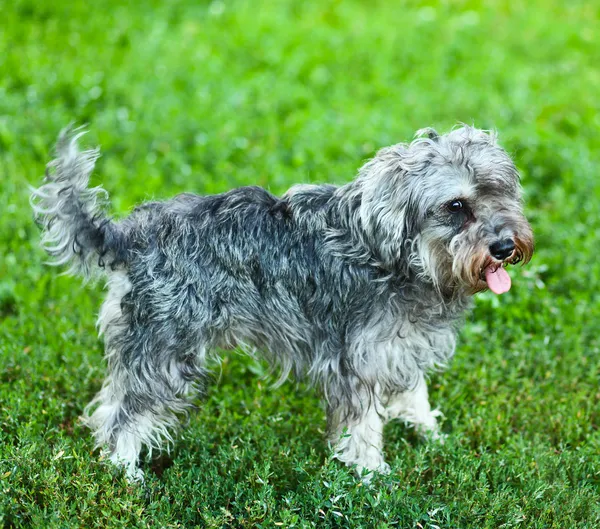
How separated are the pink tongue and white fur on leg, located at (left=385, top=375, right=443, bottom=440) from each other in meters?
1.04

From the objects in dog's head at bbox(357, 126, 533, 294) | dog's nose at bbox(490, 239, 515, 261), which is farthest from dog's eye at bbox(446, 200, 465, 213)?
dog's nose at bbox(490, 239, 515, 261)

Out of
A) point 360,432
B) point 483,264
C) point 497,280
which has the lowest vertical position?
point 360,432

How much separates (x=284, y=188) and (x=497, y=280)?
3.19 m

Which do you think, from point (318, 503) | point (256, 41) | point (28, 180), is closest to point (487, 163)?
point (318, 503)

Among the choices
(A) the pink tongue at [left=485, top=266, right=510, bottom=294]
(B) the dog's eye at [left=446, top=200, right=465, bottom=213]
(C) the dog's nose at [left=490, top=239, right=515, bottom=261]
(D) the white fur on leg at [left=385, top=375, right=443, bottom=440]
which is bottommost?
(D) the white fur on leg at [left=385, top=375, right=443, bottom=440]

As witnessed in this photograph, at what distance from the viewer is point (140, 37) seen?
9.07 meters

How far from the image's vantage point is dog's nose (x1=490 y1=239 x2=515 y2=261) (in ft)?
12.0

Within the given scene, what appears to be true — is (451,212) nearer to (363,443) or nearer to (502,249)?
(502,249)

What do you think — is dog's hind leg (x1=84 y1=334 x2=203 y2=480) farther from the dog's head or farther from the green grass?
the dog's head

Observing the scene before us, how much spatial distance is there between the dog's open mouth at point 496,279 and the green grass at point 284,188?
3.49 ft

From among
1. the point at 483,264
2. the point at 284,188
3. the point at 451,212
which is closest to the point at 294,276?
the point at 451,212

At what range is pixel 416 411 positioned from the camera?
4676 mm

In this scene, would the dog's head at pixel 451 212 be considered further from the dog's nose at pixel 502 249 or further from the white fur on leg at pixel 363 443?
the white fur on leg at pixel 363 443

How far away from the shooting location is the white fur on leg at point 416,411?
461 cm
